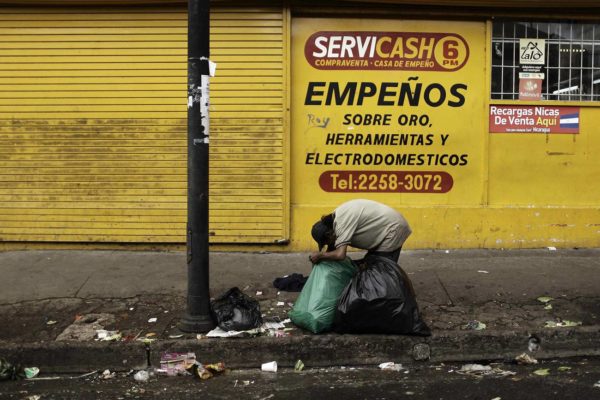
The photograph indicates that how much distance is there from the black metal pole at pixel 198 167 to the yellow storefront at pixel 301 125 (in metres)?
2.56

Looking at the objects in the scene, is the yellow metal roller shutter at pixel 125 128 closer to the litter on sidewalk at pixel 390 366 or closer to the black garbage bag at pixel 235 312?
the black garbage bag at pixel 235 312

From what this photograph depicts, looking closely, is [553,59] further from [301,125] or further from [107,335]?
[107,335]

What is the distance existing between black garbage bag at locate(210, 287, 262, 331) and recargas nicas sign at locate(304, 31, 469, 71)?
3.52 m

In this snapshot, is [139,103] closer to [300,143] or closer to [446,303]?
[300,143]

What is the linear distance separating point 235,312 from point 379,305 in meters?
1.21

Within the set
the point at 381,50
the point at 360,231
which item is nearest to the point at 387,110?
the point at 381,50

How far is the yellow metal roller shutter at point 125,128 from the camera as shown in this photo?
739cm

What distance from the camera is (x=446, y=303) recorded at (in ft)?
18.5

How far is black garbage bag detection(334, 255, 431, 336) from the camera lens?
474 cm

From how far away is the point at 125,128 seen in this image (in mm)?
7480

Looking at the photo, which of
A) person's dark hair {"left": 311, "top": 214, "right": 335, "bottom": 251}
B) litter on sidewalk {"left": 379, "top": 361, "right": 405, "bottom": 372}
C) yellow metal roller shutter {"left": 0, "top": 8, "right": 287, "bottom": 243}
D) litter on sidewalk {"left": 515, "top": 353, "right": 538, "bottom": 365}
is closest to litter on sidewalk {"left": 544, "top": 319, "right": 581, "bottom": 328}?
litter on sidewalk {"left": 515, "top": 353, "right": 538, "bottom": 365}

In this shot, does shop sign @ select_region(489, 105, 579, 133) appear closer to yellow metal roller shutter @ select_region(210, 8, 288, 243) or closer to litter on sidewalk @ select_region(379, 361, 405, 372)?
yellow metal roller shutter @ select_region(210, 8, 288, 243)

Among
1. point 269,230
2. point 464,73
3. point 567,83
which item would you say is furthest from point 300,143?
point 567,83

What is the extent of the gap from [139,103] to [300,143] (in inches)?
81.6
